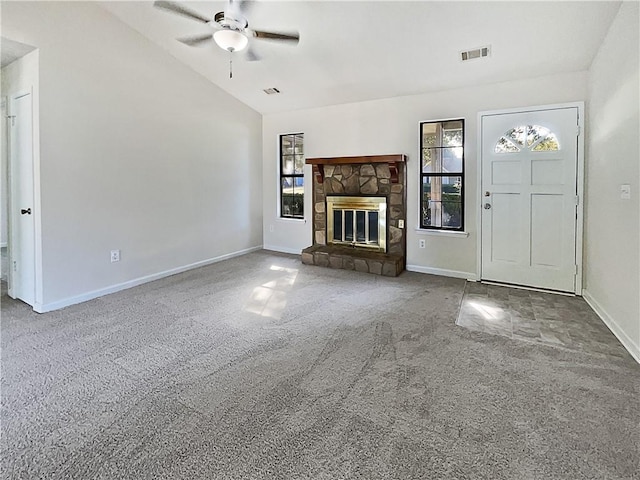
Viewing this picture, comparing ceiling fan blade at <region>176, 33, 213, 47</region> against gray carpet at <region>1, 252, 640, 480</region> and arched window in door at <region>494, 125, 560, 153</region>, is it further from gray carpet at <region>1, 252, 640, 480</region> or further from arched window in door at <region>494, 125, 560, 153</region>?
arched window in door at <region>494, 125, 560, 153</region>

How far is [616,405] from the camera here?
195cm

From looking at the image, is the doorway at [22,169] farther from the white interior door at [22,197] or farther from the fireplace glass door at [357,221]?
the fireplace glass door at [357,221]

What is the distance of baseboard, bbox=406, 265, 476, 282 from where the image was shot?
15.1ft

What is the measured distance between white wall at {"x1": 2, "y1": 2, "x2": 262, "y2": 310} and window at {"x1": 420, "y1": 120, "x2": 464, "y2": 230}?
3039 mm

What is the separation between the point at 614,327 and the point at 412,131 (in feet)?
10.4

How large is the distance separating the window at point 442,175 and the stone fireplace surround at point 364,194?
307 millimetres

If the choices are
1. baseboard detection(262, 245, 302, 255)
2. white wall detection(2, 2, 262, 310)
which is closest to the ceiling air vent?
white wall detection(2, 2, 262, 310)

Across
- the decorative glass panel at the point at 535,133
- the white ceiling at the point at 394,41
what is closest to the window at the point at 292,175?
the white ceiling at the point at 394,41

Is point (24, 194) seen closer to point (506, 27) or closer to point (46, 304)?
point (46, 304)

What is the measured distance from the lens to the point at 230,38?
2973 millimetres

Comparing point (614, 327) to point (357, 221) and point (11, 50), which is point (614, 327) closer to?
point (357, 221)

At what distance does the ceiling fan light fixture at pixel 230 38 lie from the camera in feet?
9.66

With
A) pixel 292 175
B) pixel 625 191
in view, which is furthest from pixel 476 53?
pixel 292 175

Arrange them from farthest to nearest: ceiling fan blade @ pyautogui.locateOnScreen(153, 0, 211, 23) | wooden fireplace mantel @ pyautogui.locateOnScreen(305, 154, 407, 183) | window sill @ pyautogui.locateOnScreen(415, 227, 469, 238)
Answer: wooden fireplace mantel @ pyautogui.locateOnScreen(305, 154, 407, 183) → window sill @ pyautogui.locateOnScreen(415, 227, 469, 238) → ceiling fan blade @ pyautogui.locateOnScreen(153, 0, 211, 23)
